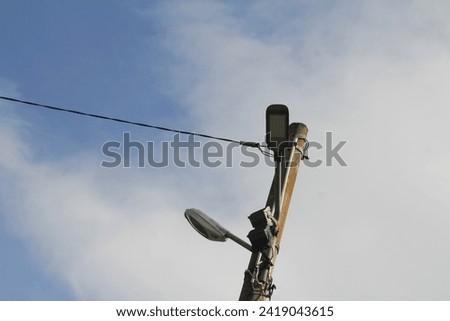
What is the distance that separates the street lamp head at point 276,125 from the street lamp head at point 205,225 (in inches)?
40.5

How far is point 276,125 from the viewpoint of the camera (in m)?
5.50

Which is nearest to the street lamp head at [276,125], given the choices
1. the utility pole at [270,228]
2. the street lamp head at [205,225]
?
the utility pole at [270,228]

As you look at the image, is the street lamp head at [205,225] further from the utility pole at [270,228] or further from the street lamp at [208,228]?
the utility pole at [270,228]

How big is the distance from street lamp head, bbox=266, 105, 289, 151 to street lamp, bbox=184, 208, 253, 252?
3.39 feet

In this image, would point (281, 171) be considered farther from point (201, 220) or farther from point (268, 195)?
point (201, 220)

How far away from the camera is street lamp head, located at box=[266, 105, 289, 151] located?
5382 millimetres

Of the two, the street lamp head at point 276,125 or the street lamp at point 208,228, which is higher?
the street lamp head at point 276,125

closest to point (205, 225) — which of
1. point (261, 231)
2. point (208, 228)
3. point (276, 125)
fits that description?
point (208, 228)

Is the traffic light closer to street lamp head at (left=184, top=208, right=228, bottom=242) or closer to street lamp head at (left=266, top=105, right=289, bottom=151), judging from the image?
street lamp head at (left=184, top=208, right=228, bottom=242)

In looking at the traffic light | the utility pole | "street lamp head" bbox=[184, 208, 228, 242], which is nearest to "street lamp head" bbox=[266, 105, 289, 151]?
the utility pole

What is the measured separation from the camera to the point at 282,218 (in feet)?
17.3

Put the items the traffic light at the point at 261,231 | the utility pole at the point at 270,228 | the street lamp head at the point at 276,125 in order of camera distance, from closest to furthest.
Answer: the utility pole at the point at 270,228 < the traffic light at the point at 261,231 < the street lamp head at the point at 276,125

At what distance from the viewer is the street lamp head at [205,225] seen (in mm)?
4867
